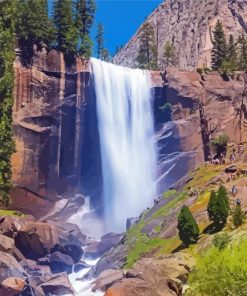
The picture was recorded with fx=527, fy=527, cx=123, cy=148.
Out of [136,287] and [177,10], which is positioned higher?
[177,10]

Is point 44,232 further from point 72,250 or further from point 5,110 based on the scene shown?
point 5,110

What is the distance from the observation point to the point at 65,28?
82.1 meters

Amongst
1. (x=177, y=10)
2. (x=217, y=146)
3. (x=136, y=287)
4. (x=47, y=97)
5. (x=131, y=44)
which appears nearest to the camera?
(x=136, y=287)

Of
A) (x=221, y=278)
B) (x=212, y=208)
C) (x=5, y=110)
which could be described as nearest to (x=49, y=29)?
(x=5, y=110)

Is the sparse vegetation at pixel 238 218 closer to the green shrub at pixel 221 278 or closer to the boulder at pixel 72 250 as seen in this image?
the green shrub at pixel 221 278

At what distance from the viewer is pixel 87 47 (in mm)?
83812

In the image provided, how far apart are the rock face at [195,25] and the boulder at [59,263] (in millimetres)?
78461

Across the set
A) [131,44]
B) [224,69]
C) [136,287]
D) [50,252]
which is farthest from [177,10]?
[136,287]

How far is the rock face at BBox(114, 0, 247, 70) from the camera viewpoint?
133 meters

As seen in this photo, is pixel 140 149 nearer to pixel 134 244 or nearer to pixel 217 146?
pixel 217 146

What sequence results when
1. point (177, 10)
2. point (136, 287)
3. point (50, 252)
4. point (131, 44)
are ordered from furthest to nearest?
point (131, 44), point (177, 10), point (50, 252), point (136, 287)

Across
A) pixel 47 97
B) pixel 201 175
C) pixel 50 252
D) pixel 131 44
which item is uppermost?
pixel 131 44

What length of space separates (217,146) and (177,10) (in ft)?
299

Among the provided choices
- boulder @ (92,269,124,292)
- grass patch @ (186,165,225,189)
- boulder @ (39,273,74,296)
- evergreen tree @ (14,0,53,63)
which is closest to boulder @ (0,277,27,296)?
boulder @ (39,273,74,296)
